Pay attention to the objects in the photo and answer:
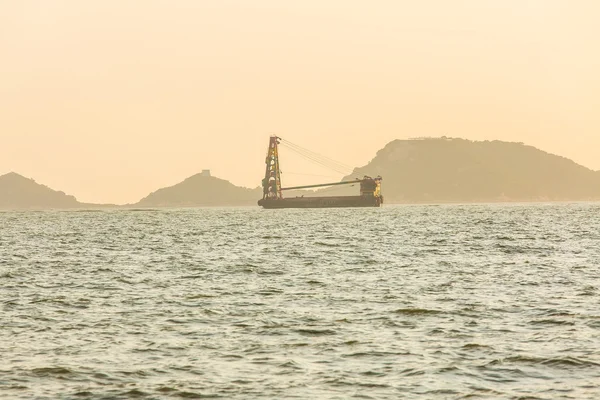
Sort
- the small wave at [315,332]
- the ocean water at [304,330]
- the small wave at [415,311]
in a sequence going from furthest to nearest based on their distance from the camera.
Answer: the small wave at [415,311] < the small wave at [315,332] < the ocean water at [304,330]

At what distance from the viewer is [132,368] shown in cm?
1697

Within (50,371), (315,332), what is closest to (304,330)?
(315,332)

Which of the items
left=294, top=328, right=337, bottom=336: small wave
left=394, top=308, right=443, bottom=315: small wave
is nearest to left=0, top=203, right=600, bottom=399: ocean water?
left=294, top=328, right=337, bottom=336: small wave

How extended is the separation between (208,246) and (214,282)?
2563 centimetres

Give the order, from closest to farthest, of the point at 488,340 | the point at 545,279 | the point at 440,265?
the point at 488,340, the point at 545,279, the point at 440,265

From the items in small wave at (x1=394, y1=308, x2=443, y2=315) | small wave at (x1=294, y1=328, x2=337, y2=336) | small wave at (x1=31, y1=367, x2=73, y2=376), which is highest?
small wave at (x1=394, y1=308, x2=443, y2=315)

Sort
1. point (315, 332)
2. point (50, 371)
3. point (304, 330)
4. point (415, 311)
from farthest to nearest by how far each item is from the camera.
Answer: point (415, 311) → point (304, 330) → point (315, 332) → point (50, 371)

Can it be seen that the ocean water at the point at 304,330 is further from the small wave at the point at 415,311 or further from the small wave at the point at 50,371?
the small wave at the point at 415,311

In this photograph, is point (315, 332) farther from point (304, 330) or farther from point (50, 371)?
point (50, 371)


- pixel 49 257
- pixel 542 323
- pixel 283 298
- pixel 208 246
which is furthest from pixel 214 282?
pixel 208 246

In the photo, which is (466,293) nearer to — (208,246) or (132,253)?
(132,253)

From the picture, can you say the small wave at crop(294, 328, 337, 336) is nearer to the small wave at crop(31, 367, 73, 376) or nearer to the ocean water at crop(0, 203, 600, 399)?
the ocean water at crop(0, 203, 600, 399)

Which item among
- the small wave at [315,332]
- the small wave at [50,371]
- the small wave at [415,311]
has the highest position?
the small wave at [415,311]

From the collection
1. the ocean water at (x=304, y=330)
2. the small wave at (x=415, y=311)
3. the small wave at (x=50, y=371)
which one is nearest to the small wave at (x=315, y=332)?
the ocean water at (x=304, y=330)
